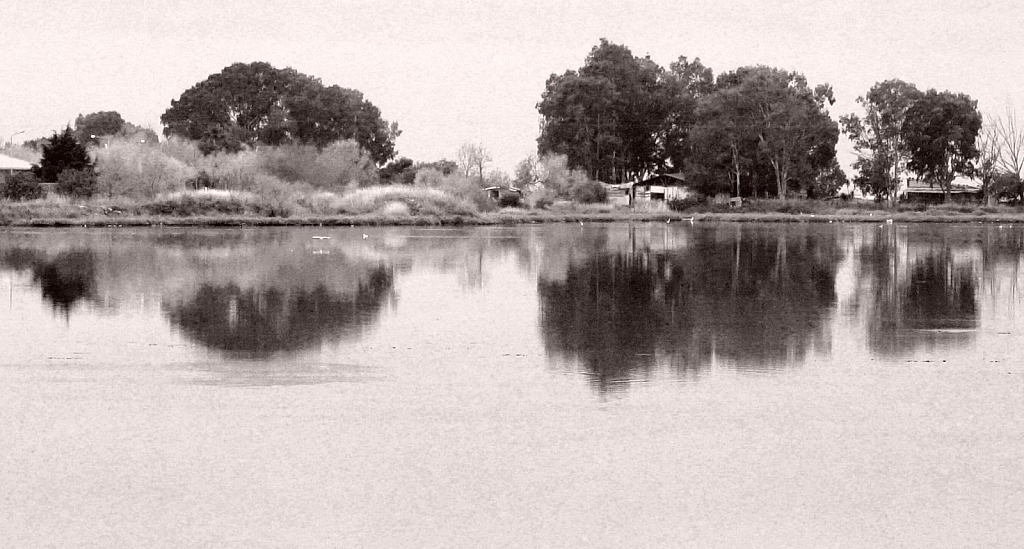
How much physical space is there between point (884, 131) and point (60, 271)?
8570cm

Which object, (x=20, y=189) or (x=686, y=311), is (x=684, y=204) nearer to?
(x=20, y=189)

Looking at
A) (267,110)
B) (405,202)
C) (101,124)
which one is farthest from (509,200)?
(101,124)

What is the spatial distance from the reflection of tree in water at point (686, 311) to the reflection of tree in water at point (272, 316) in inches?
108

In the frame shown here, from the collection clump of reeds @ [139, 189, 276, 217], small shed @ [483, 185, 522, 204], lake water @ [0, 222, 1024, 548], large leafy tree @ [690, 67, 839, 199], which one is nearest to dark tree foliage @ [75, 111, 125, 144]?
small shed @ [483, 185, 522, 204]

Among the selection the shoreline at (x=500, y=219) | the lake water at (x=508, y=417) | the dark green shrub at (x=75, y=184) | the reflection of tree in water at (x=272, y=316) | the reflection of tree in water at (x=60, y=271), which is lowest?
the lake water at (x=508, y=417)

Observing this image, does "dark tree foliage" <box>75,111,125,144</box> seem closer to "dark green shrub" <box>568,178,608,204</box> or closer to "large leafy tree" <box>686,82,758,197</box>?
"dark green shrub" <box>568,178,608,204</box>

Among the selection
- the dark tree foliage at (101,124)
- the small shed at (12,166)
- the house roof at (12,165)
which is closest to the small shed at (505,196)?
the small shed at (12,166)

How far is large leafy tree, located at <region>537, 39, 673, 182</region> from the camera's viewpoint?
110 meters

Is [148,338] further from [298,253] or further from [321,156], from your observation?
[321,156]

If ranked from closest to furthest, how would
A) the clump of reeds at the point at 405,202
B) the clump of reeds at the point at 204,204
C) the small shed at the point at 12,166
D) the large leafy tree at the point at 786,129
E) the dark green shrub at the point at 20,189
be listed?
the clump of reeds at the point at 204,204 < the dark green shrub at the point at 20,189 < the clump of reeds at the point at 405,202 < the small shed at the point at 12,166 < the large leafy tree at the point at 786,129

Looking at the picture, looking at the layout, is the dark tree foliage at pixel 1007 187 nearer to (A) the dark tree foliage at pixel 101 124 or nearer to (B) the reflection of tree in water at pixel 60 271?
(B) the reflection of tree in water at pixel 60 271

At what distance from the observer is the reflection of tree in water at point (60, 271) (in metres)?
21.0

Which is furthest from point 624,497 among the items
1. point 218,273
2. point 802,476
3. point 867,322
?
point 218,273

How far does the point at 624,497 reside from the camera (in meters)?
7.68
